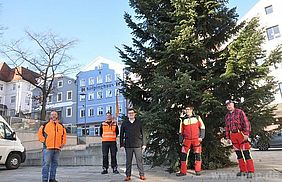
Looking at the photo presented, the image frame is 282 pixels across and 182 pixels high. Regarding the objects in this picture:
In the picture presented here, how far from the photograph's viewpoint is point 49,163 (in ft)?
23.7

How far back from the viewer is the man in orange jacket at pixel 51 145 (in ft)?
23.6

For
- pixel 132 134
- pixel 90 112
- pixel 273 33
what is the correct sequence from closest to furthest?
pixel 132 134 < pixel 273 33 < pixel 90 112

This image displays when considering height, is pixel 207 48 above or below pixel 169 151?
above

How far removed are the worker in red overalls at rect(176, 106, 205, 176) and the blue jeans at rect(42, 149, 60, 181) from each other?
3361 mm

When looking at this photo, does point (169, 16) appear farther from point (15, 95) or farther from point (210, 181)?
point (15, 95)

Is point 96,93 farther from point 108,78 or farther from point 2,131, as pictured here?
point 2,131

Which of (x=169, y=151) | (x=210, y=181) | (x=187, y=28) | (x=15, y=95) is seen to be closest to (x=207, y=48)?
(x=187, y=28)

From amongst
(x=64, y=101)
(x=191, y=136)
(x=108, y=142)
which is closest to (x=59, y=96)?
(x=64, y=101)

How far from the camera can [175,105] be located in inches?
339

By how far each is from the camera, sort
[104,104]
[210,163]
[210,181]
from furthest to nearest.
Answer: [104,104] < [210,163] < [210,181]

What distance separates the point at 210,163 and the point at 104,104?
132 feet

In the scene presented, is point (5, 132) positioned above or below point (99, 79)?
below

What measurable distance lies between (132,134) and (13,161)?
9033 mm

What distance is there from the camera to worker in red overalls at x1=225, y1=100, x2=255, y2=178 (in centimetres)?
706
